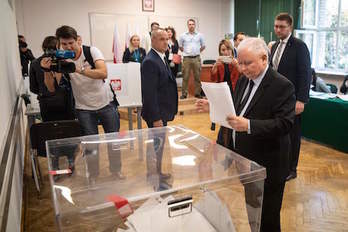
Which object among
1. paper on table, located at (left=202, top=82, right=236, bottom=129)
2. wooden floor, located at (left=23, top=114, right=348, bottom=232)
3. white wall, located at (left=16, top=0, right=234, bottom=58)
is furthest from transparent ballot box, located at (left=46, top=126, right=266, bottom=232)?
white wall, located at (left=16, top=0, right=234, bottom=58)

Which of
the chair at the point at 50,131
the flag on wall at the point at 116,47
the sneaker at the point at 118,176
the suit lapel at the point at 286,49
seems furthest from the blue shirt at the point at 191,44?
the sneaker at the point at 118,176

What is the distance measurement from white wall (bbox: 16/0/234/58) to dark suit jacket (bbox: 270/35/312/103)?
5640 mm

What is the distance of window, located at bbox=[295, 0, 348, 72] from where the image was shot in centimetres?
682

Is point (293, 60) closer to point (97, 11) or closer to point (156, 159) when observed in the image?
point (156, 159)

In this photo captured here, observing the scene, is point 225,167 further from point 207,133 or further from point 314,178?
point 207,133

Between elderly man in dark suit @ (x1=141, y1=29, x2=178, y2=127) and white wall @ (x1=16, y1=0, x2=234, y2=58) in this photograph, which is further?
white wall @ (x1=16, y1=0, x2=234, y2=58)

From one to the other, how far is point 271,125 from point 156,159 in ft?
1.87

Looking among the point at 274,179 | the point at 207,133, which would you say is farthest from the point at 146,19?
the point at 274,179

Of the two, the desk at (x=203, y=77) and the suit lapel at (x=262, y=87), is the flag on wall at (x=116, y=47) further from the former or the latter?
the suit lapel at (x=262, y=87)

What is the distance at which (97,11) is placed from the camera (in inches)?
294

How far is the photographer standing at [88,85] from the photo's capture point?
7.57ft

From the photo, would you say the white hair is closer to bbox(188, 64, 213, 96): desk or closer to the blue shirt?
the blue shirt

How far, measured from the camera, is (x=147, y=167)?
1421mm

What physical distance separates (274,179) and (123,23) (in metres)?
6.94
